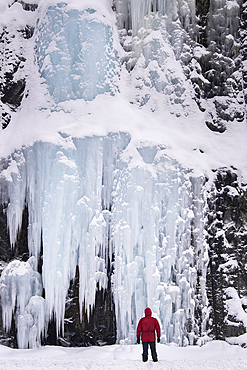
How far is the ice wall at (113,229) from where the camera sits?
26.5 feet

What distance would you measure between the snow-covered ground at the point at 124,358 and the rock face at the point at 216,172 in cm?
64

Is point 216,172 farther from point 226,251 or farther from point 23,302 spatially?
point 23,302

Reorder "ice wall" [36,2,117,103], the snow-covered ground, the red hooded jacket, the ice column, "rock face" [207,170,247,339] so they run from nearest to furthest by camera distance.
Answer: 1. the red hooded jacket
2. the snow-covered ground
3. the ice column
4. "rock face" [207,170,247,339]
5. "ice wall" [36,2,117,103]

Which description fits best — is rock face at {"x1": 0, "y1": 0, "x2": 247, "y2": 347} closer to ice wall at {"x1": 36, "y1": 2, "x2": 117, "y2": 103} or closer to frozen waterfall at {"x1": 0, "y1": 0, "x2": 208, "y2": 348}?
frozen waterfall at {"x1": 0, "y1": 0, "x2": 208, "y2": 348}

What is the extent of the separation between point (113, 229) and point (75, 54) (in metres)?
4.31

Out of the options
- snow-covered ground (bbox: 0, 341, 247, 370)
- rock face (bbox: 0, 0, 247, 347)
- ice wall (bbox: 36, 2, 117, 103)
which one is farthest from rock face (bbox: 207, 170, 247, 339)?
ice wall (bbox: 36, 2, 117, 103)

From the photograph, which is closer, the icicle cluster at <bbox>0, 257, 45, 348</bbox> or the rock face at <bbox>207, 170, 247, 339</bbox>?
the icicle cluster at <bbox>0, 257, 45, 348</bbox>

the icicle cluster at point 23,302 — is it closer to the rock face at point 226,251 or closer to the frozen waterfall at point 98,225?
the frozen waterfall at point 98,225

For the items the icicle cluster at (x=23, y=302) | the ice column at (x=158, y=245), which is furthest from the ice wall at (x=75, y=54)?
the icicle cluster at (x=23, y=302)

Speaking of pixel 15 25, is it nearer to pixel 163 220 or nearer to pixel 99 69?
pixel 99 69

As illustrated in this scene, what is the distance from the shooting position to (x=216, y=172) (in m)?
9.05

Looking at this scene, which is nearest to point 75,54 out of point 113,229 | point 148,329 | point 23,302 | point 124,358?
point 113,229

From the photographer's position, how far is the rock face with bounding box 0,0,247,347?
8516 millimetres

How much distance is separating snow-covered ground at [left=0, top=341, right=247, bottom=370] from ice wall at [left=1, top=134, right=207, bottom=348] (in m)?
0.36
